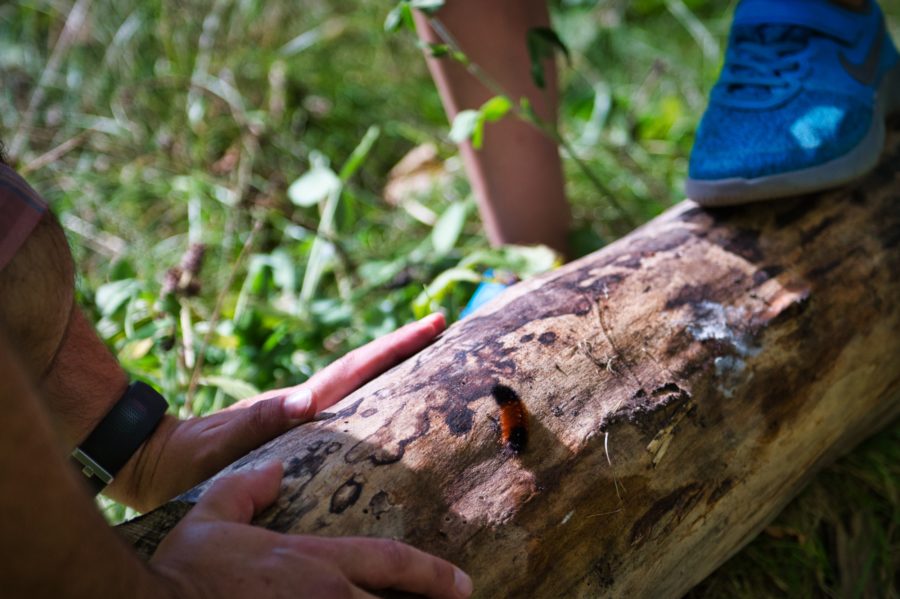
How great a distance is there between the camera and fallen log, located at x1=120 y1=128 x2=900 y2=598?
3.22 ft

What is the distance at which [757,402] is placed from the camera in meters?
1.20

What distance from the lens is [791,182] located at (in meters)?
1.37

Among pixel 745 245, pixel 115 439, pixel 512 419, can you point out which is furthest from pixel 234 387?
pixel 745 245

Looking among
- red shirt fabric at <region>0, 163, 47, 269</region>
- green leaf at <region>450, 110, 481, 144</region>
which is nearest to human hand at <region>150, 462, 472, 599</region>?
red shirt fabric at <region>0, 163, 47, 269</region>

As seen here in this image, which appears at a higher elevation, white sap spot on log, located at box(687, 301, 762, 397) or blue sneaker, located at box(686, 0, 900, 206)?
blue sneaker, located at box(686, 0, 900, 206)

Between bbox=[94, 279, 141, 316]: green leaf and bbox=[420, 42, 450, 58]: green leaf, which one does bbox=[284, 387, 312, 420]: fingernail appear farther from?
bbox=[94, 279, 141, 316]: green leaf

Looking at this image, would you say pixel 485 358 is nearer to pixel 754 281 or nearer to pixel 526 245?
pixel 754 281

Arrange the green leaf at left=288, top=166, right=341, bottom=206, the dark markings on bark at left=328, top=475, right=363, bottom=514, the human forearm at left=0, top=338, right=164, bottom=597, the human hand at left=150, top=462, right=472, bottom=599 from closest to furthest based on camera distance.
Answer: the human forearm at left=0, top=338, right=164, bottom=597 → the human hand at left=150, top=462, right=472, bottom=599 → the dark markings on bark at left=328, top=475, right=363, bottom=514 → the green leaf at left=288, top=166, right=341, bottom=206

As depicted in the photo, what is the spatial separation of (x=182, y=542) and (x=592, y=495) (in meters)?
0.50

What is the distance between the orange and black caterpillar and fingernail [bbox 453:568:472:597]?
0.18m

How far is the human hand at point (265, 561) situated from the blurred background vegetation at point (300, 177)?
670 mm

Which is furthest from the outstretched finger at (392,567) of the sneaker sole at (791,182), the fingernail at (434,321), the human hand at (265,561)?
the sneaker sole at (791,182)

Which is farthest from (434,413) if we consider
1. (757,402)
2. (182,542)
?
(757,402)

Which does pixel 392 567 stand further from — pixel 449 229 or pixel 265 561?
pixel 449 229
